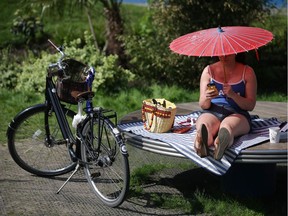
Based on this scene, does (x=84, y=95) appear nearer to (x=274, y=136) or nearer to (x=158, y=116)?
(x=158, y=116)

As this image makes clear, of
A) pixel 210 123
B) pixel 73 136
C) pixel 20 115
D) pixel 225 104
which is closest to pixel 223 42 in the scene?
pixel 225 104

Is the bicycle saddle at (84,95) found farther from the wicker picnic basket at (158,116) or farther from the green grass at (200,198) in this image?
the green grass at (200,198)

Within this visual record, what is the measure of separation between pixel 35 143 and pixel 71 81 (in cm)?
94

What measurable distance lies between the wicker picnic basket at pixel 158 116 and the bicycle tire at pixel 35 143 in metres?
0.69

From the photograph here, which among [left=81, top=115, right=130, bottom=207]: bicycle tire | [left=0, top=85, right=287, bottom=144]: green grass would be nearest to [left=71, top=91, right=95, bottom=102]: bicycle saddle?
[left=81, top=115, right=130, bottom=207]: bicycle tire

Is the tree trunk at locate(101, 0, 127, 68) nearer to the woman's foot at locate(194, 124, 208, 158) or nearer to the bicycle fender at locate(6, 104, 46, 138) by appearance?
the bicycle fender at locate(6, 104, 46, 138)

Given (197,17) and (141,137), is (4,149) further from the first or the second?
(197,17)

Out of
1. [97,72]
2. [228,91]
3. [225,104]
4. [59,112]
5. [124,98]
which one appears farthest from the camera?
[97,72]

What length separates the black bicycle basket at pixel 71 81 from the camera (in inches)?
180

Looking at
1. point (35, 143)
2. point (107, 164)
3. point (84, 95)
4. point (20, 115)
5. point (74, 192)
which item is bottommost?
point (74, 192)

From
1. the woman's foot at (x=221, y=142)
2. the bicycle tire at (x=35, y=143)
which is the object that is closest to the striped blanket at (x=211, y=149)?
the woman's foot at (x=221, y=142)

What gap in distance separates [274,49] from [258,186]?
5565mm

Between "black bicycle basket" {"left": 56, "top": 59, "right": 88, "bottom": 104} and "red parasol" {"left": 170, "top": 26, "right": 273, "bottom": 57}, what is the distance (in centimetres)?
80

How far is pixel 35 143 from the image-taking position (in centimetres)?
521
